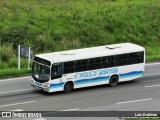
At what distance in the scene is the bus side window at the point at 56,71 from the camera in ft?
101

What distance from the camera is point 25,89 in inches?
1270

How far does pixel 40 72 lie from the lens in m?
31.3

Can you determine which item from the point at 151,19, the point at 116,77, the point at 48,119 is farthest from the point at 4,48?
the point at 151,19

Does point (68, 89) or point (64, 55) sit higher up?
point (64, 55)

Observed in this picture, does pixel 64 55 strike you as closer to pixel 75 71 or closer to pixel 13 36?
pixel 75 71

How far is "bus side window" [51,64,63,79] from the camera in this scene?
30.8 metres

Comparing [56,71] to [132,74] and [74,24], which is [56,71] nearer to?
[132,74]

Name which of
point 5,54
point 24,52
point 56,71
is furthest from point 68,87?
point 5,54

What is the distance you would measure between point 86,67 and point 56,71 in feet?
7.51

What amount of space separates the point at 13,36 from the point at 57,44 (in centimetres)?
392

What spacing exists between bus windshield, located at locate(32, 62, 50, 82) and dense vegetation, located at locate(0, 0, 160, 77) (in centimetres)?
671

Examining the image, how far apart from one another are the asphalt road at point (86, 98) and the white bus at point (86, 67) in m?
0.56

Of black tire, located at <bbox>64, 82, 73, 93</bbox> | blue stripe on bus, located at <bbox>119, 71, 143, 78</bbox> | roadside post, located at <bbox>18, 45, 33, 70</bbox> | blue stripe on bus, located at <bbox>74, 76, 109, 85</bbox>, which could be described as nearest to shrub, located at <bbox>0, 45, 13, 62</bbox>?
roadside post, located at <bbox>18, 45, 33, 70</bbox>

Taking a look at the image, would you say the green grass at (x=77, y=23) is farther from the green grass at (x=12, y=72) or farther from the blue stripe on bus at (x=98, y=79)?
the blue stripe on bus at (x=98, y=79)
